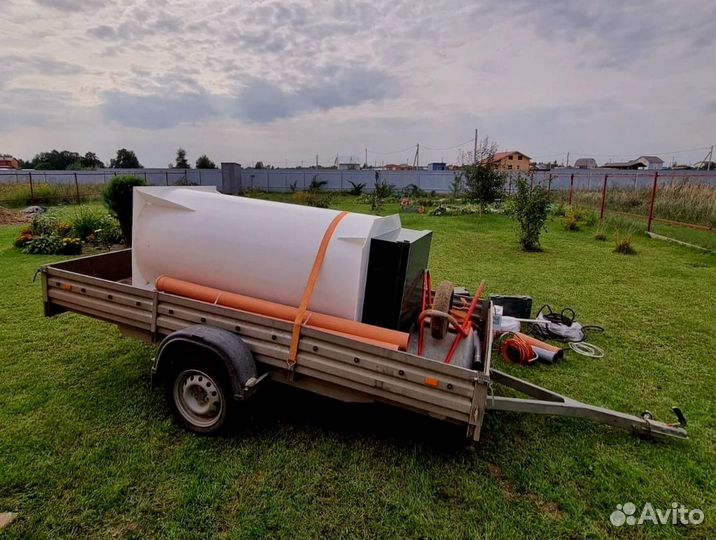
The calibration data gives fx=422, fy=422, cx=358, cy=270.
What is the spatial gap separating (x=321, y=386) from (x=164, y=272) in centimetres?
168

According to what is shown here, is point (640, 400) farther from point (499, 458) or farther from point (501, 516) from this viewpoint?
point (501, 516)

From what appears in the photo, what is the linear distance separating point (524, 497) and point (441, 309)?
1.31m

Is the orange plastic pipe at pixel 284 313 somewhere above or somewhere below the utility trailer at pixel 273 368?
above

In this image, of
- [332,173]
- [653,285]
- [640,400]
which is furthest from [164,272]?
[332,173]

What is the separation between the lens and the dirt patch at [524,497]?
242 cm

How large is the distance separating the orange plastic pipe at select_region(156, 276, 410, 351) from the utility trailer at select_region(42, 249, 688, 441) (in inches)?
7.7

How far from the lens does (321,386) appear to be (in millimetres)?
2703

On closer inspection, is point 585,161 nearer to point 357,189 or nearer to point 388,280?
point 357,189

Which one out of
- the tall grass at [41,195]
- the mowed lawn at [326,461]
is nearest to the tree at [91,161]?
the tall grass at [41,195]

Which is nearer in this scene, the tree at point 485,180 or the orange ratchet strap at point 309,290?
the orange ratchet strap at point 309,290

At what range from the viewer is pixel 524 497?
8.30 feet

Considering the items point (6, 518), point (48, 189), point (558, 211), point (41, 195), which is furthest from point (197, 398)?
point (48, 189)

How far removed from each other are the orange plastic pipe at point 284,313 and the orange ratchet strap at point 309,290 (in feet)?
0.36

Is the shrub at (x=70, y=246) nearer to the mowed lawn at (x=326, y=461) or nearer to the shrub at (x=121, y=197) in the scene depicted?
the shrub at (x=121, y=197)
